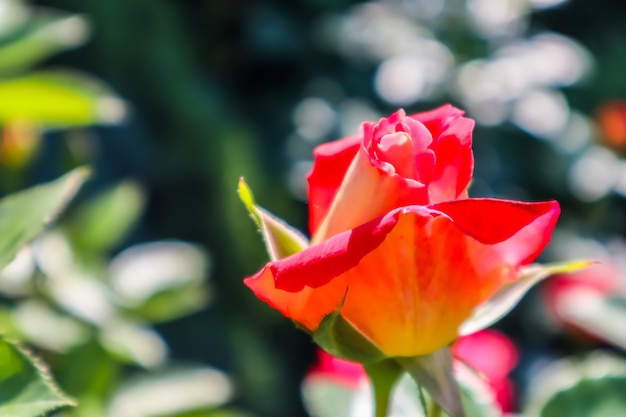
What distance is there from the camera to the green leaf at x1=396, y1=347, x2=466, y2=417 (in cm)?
40

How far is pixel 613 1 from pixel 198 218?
1015 millimetres

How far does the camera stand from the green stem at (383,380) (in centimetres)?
42

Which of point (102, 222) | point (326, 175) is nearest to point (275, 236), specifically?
point (326, 175)

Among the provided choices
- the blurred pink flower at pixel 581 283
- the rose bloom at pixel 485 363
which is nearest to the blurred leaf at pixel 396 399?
the rose bloom at pixel 485 363

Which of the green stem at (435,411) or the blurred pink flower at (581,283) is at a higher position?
the green stem at (435,411)

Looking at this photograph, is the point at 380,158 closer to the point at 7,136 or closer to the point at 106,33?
the point at 7,136

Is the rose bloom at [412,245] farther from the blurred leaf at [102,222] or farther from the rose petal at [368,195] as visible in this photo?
the blurred leaf at [102,222]

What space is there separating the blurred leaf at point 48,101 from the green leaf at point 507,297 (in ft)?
1.32

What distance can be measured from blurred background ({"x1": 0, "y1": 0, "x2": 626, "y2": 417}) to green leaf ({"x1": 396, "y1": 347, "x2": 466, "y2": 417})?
748mm

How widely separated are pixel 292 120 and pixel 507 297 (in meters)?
1.42

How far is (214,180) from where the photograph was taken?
193cm

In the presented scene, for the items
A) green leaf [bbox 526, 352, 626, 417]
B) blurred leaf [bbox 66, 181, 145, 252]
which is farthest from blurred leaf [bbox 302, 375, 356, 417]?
blurred leaf [bbox 66, 181, 145, 252]

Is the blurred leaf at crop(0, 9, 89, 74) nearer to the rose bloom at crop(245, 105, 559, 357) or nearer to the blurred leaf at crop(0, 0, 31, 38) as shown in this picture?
the blurred leaf at crop(0, 0, 31, 38)

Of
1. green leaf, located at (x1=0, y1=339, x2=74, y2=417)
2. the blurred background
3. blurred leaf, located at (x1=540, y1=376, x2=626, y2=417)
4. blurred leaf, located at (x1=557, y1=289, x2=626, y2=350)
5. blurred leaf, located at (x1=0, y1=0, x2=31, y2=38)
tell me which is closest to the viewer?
green leaf, located at (x1=0, y1=339, x2=74, y2=417)
